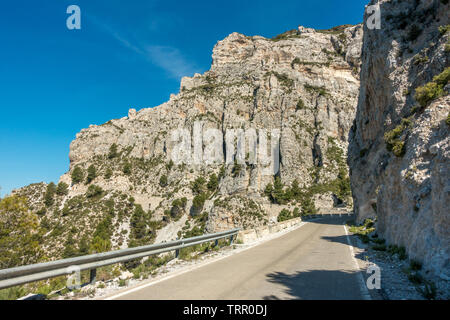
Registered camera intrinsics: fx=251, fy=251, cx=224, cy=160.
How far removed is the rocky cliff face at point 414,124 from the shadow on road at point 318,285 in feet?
6.68

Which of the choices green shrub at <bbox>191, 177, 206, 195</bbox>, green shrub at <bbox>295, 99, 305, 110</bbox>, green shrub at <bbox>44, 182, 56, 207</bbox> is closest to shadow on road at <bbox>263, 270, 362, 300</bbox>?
green shrub at <bbox>191, 177, 206, 195</bbox>

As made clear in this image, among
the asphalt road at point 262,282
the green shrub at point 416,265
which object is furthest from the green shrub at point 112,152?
the green shrub at point 416,265

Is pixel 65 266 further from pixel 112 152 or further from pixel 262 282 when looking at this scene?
pixel 112 152

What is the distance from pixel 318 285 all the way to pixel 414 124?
808cm

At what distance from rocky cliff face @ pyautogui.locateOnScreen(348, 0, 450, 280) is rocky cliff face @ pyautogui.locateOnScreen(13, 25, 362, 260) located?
41866mm

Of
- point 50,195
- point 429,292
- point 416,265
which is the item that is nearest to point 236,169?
point 50,195

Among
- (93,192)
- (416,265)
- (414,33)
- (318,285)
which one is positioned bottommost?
(318,285)

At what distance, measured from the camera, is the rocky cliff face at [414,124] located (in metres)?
7.00

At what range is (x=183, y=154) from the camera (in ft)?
291

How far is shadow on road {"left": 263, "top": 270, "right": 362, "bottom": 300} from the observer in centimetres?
533

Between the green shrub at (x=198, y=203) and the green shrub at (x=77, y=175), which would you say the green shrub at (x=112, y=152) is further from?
the green shrub at (x=198, y=203)

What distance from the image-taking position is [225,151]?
8738 cm
